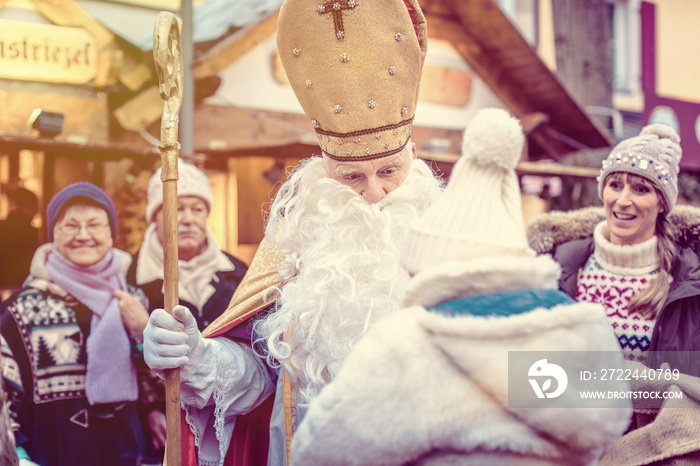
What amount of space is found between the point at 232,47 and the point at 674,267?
418cm

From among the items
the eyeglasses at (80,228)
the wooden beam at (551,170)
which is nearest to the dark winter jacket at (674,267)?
the eyeglasses at (80,228)

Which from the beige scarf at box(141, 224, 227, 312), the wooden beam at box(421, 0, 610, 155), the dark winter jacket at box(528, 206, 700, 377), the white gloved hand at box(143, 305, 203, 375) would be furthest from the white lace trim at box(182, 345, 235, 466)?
the wooden beam at box(421, 0, 610, 155)

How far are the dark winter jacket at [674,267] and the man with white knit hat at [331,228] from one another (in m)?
1.37

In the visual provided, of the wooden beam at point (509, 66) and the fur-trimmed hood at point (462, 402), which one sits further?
the wooden beam at point (509, 66)

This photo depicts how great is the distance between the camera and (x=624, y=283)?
315 centimetres

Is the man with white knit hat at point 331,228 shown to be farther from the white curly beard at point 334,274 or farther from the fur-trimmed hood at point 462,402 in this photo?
the fur-trimmed hood at point 462,402

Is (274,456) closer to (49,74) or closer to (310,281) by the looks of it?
(310,281)

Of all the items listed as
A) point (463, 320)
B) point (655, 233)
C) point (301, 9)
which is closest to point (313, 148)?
point (655, 233)

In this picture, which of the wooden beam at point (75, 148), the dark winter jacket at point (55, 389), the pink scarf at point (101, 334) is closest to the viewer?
the dark winter jacket at point (55, 389)

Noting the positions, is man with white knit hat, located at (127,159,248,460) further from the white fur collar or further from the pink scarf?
the white fur collar

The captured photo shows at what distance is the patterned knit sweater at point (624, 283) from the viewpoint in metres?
3.04

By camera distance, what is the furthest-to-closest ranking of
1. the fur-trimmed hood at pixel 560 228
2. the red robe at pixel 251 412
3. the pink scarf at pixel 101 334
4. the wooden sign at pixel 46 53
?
the wooden sign at pixel 46 53, the fur-trimmed hood at pixel 560 228, the pink scarf at pixel 101 334, the red robe at pixel 251 412

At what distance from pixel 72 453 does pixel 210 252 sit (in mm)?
1362

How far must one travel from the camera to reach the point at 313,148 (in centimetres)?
544
